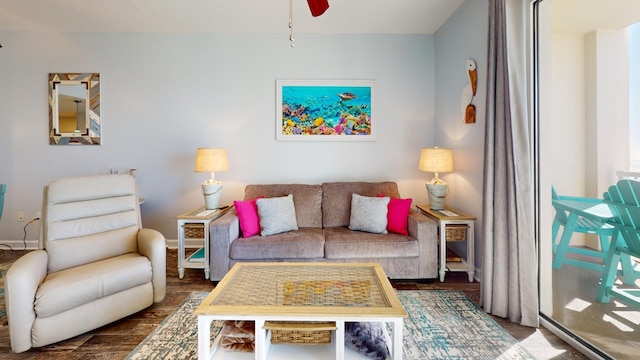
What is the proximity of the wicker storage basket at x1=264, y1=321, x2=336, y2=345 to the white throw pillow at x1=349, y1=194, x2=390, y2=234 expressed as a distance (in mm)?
1493

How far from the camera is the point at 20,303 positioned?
5.46ft

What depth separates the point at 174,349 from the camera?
5.80ft

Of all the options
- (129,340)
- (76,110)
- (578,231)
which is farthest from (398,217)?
(76,110)

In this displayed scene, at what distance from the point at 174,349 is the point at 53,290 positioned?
31.8 inches

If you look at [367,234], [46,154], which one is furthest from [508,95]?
[46,154]

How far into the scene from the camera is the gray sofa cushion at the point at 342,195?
10.4ft

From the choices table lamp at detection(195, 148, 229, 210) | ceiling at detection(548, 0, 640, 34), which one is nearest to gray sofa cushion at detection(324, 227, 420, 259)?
table lamp at detection(195, 148, 229, 210)

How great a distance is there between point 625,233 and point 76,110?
5276 mm

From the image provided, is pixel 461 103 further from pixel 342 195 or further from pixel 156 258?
pixel 156 258

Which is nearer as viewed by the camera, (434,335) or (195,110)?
(434,335)

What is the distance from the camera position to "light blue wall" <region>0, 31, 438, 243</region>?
3600mm

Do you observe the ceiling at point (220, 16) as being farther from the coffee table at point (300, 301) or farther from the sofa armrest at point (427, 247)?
the coffee table at point (300, 301)

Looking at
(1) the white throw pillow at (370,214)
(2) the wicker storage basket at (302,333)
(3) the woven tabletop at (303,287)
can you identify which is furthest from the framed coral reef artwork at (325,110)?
(2) the wicker storage basket at (302,333)

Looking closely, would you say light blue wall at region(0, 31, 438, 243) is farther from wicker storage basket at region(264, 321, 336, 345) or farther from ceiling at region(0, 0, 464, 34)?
wicker storage basket at region(264, 321, 336, 345)
